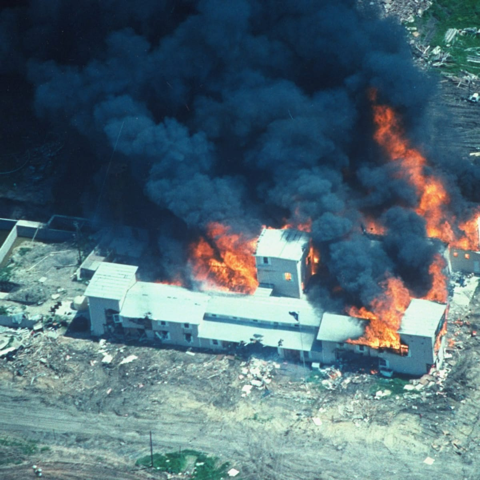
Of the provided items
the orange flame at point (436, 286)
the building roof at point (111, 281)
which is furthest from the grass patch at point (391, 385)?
the building roof at point (111, 281)

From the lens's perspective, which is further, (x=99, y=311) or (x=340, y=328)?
(x=99, y=311)

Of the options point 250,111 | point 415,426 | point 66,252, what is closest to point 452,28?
point 250,111

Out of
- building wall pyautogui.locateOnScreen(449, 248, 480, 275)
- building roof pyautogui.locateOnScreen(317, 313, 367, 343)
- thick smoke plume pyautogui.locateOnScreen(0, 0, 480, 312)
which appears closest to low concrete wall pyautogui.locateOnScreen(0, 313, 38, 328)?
thick smoke plume pyautogui.locateOnScreen(0, 0, 480, 312)

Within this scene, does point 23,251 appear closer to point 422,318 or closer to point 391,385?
point 391,385

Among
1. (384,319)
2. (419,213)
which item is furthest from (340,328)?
(419,213)

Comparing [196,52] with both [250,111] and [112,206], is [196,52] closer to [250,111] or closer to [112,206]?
[250,111]

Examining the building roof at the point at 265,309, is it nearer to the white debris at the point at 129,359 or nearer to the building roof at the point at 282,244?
the building roof at the point at 282,244
